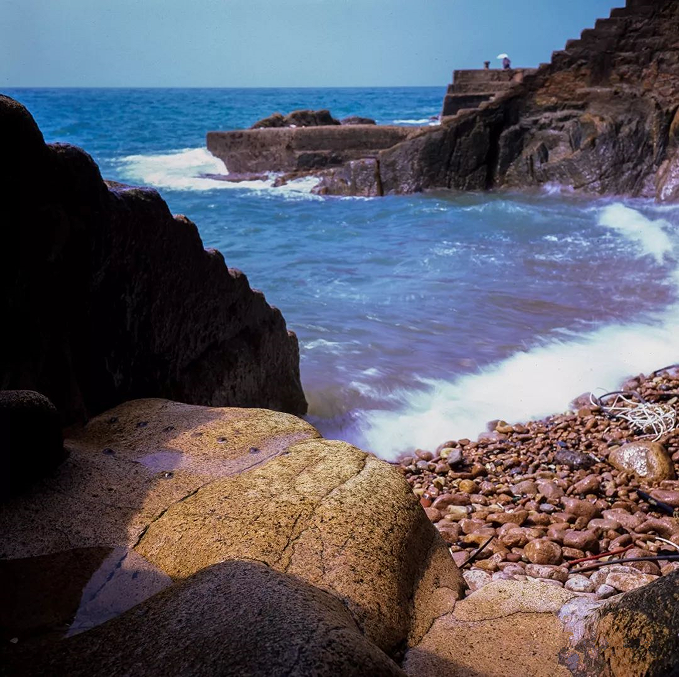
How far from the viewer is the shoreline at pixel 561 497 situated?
3500 millimetres

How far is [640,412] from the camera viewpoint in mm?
5469

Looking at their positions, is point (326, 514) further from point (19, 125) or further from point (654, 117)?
point (654, 117)

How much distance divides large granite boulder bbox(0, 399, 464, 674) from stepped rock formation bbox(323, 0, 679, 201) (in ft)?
47.8

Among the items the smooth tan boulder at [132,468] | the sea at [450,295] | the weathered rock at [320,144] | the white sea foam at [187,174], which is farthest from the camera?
the weathered rock at [320,144]

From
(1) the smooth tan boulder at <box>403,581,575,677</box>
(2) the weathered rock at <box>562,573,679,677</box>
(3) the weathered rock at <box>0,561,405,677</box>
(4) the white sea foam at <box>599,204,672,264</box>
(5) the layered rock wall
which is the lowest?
(4) the white sea foam at <box>599,204,672,264</box>

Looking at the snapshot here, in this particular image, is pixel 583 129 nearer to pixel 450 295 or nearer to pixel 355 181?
pixel 355 181

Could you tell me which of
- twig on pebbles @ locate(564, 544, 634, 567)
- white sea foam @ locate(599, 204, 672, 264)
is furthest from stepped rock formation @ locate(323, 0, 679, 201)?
twig on pebbles @ locate(564, 544, 634, 567)

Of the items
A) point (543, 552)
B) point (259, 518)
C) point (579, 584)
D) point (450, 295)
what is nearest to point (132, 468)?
point (259, 518)

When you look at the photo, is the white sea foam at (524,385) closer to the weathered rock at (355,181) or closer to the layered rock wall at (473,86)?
the weathered rock at (355,181)

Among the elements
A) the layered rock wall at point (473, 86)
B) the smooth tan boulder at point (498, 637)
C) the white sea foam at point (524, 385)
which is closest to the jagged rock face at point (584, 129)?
the layered rock wall at point (473, 86)

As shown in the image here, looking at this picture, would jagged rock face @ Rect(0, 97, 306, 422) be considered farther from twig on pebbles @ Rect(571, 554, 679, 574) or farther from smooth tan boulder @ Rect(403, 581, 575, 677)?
twig on pebbles @ Rect(571, 554, 679, 574)

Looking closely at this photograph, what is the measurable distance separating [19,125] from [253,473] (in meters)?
1.67

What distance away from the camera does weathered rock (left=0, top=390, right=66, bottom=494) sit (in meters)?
2.45

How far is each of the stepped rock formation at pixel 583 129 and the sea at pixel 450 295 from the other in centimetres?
54
